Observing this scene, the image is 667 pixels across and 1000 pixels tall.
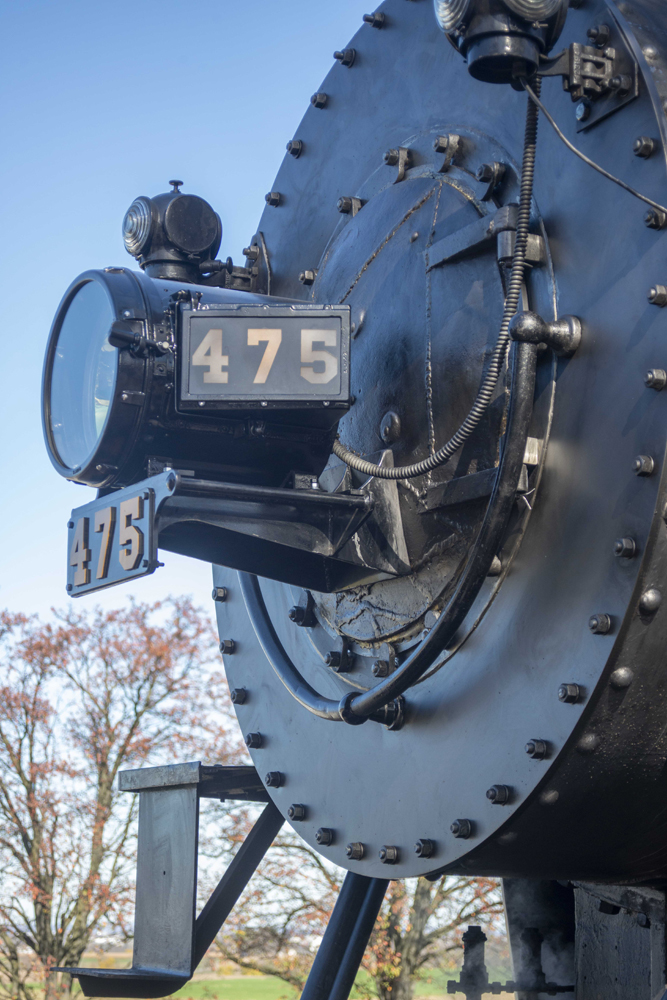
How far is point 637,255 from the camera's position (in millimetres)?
1751

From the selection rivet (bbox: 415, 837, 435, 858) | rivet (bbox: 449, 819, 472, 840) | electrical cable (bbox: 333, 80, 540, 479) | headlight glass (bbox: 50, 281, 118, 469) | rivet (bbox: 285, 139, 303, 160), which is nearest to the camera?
electrical cable (bbox: 333, 80, 540, 479)

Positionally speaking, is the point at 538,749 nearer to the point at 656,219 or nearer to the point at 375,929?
the point at 656,219

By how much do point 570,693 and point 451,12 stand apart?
113cm

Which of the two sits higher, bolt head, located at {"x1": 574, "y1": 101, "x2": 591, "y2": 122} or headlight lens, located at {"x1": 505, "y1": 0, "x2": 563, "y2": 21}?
headlight lens, located at {"x1": 505, "y1": 0, "x2": 563, "y2": 21}

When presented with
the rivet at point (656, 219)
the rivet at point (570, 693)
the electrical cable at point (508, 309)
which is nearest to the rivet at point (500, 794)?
the rivet at point (570, 693)

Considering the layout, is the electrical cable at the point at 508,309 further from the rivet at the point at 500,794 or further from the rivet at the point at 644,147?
the rivet at the point at 500,794

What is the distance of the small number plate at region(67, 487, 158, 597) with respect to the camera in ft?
6.57

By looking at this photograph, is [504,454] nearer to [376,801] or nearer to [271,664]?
[376,801]

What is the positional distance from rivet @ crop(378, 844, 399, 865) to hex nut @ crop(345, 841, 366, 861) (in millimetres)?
109

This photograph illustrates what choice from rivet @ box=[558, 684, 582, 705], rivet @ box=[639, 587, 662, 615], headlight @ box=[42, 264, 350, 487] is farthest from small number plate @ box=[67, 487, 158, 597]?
rivet @ box=[639, 587, 662, 615]

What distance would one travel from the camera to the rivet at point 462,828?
1.99m

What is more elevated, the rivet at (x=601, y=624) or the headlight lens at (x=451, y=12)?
the headlight lens at (x=451, y=12)

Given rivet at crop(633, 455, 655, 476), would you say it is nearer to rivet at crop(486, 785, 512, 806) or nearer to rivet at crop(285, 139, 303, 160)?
rivet at crop(486, 785, 512, 806)

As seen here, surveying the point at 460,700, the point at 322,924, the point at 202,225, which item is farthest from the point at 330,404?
the point at 322,924
